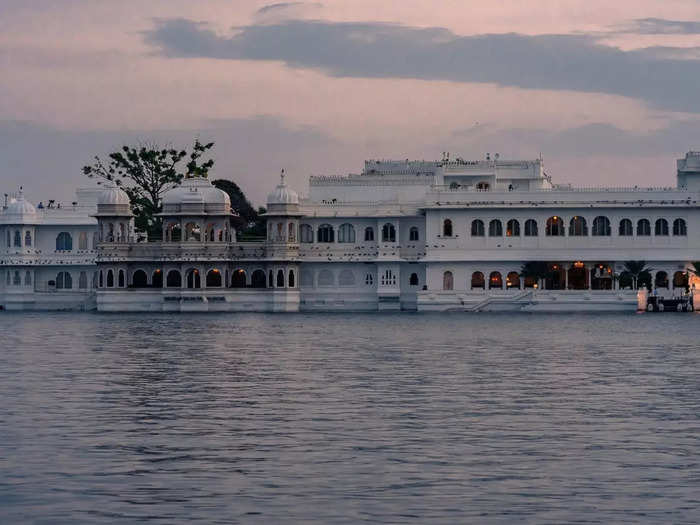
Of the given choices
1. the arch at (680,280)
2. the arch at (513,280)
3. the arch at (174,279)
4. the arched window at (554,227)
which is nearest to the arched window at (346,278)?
the arch at (513,280)

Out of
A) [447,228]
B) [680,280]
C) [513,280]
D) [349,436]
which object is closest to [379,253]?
→ [447,228]

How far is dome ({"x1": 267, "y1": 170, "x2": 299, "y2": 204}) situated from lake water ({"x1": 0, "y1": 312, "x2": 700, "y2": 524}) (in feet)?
155

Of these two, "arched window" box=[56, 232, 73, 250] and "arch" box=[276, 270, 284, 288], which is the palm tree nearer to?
"arch" box=[276, 270, 284, 288]

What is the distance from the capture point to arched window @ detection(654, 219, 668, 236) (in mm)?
86938

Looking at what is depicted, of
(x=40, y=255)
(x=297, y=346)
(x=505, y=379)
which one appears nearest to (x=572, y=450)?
(x=505, y=379)

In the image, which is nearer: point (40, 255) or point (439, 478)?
point (439, 478)

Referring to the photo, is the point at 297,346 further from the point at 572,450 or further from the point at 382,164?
the point at 382,164

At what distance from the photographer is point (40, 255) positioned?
92.7 meters

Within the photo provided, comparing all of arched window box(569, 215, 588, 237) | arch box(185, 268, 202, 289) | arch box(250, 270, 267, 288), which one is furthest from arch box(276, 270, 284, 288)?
arched window box(569, 215, 588, 237)

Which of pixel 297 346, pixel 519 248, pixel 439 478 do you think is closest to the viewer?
pixel 439 478

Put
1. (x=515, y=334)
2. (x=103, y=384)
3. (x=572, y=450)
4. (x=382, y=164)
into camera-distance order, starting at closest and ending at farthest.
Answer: (x=572, y=450) → (x=103, y=384) → (x=515, y=334) → (x=382, y=164)

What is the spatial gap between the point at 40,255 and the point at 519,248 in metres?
28.5

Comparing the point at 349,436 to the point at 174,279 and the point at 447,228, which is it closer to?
the point at 447,228

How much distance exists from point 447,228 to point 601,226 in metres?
8.70
